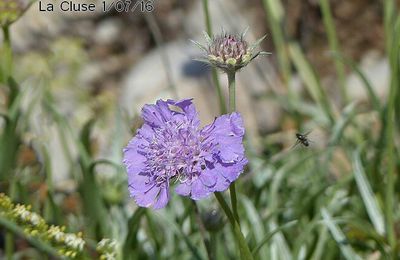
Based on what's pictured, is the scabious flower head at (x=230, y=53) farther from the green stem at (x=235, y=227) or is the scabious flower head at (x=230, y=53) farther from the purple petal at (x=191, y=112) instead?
the green stem at (x=235, y=227)

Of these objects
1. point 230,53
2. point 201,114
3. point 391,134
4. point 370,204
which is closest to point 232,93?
point 230,53

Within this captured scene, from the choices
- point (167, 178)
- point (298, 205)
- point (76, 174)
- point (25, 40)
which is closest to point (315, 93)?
point (298, 205)

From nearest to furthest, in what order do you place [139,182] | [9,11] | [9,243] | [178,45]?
[139,182] < [9,11] < [9,243] < [178,45]

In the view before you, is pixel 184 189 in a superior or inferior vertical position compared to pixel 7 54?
inferior

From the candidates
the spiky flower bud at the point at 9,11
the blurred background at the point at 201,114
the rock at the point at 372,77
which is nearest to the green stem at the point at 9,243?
the blurred background at the point at 201,114

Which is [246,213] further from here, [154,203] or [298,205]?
[154,203]

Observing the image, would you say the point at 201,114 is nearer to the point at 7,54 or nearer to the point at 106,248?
the point at 7,54
